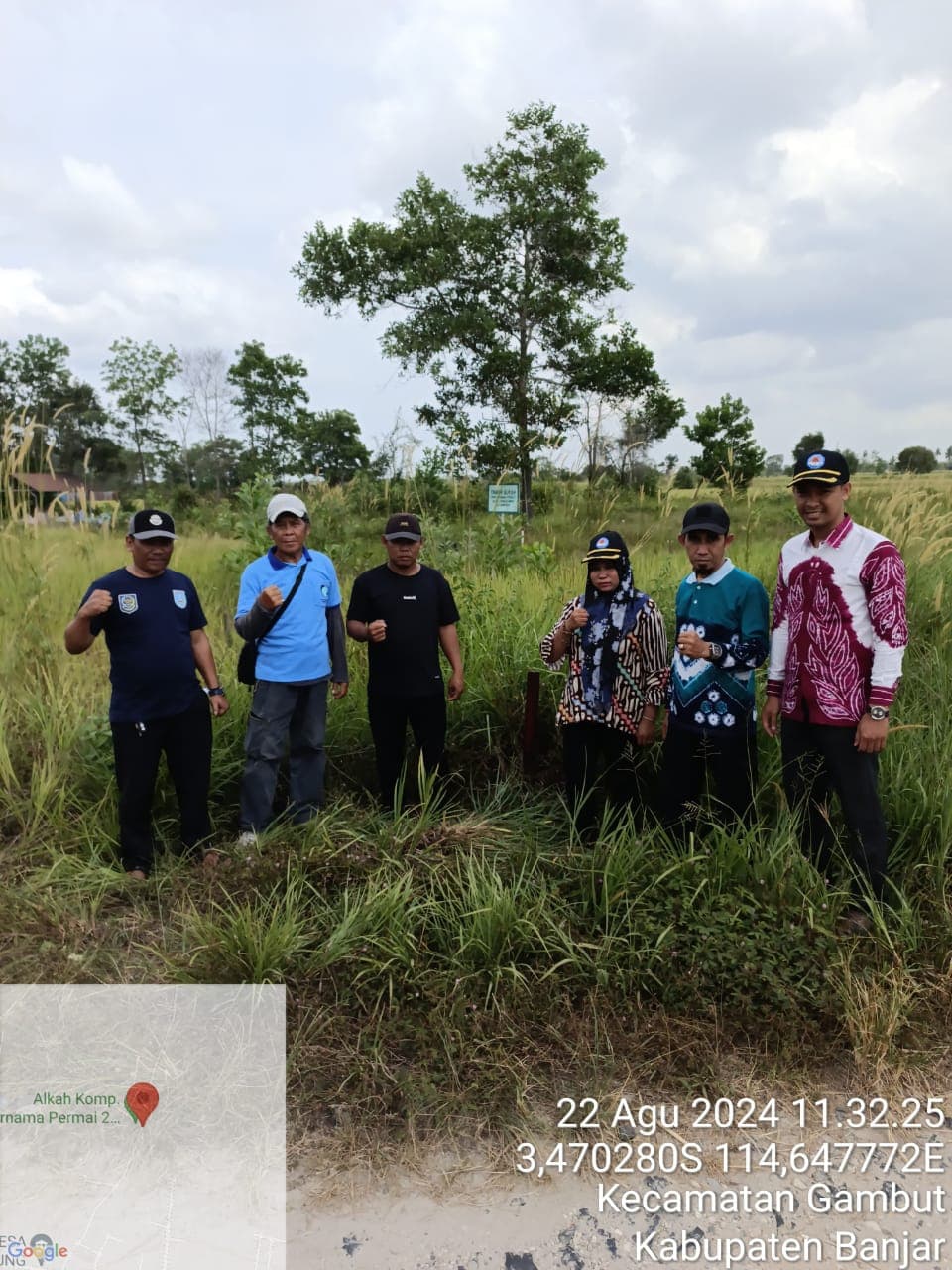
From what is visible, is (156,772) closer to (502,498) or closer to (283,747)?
(283,747)

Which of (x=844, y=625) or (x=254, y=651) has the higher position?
(x=844, y=625)

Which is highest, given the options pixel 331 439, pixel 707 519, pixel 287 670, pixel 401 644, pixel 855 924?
pixel 331 439

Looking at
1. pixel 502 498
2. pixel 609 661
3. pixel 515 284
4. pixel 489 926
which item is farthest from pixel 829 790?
pixel 515 284

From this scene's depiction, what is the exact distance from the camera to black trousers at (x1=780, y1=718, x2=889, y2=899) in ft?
9.95

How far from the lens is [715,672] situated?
3307 mm

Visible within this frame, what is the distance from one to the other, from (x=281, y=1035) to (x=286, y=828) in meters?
1.15

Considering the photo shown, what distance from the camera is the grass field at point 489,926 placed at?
8.48 feet

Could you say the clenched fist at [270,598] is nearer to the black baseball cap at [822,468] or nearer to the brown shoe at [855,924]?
the black baseball cap at [822,468]

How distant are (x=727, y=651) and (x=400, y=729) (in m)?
1.66

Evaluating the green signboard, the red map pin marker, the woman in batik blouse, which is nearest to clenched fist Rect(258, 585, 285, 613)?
the woman in batik blouse

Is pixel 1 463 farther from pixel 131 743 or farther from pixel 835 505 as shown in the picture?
pixel 835 505

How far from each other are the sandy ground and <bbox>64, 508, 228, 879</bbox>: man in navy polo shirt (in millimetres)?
1747

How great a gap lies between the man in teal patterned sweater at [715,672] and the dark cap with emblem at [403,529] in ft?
4.30

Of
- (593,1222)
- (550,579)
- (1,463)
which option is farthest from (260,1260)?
(1,463)
